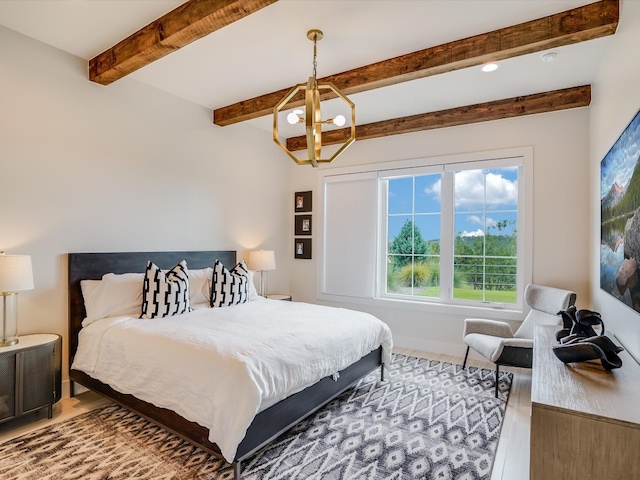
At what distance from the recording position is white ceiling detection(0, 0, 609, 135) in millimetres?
2357

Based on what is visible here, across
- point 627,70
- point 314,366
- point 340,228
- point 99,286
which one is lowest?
point 314,366

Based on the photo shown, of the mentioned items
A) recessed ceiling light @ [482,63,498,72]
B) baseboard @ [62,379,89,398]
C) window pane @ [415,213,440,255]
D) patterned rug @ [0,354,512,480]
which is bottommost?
patterned rug @ [0,354,512,480]

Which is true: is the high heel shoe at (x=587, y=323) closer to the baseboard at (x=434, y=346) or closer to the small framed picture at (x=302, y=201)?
the baseboard at (x=434, y=346)

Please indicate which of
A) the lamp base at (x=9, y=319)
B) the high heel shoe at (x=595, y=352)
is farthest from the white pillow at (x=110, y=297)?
the high heel shoe at (x=595, y=352)

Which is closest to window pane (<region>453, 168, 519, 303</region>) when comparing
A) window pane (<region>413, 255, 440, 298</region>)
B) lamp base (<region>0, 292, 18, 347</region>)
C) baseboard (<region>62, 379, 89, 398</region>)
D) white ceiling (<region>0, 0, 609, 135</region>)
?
window pane (<region>413, 255, 440, 298</region>)

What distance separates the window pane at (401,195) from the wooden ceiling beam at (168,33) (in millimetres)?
3016

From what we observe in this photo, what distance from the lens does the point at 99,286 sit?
3.04 metres

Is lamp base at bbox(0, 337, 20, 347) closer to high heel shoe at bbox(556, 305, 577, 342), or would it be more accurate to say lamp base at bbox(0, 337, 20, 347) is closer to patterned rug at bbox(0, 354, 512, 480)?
patterned rug at bbox(0, 354, 512, 480)

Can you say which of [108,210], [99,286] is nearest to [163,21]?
[108,210]

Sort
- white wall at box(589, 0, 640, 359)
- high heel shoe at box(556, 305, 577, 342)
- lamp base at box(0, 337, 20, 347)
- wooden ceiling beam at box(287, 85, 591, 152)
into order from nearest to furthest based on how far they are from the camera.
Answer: white wall at box(589, 0, 640, 359) < high heel shoe at box(556, 305, 577, 342) < lamp base at box(0, 337, 20, 347) < wooden ceiling beam at box(287, 85, 591, 152)

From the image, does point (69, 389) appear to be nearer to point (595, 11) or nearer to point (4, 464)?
point (4, 464)

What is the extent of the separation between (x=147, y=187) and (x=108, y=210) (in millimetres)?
455

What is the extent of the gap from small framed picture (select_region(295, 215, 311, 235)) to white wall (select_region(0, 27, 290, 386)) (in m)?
0.97

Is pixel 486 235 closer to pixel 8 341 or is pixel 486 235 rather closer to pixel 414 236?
pixel 414 236
